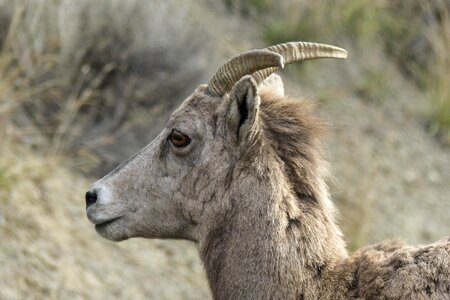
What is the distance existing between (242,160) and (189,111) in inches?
17.6

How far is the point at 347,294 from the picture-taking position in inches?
184

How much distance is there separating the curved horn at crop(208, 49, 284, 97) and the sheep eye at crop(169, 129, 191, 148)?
0.28 metres

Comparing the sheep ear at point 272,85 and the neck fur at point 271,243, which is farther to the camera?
the sheep ear at point 272,85

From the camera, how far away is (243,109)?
497 centimetres

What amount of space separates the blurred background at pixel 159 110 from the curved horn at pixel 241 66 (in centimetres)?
305

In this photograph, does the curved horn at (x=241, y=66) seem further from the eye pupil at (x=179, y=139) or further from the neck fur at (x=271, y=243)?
the neck fur at (x=271, y=243)

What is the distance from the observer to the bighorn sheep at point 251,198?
4770 mm

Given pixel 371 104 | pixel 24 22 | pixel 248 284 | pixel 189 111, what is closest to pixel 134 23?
pixel 24 22

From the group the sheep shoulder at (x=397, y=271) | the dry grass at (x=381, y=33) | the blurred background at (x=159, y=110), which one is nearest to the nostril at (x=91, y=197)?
the sheep shoulder at (x=397, y=271)

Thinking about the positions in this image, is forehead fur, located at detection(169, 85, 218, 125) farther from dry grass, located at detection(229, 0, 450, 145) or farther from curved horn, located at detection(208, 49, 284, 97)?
dry grass, located at detection(229, 0, 450, 145)

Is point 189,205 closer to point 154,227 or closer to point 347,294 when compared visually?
point 154,227

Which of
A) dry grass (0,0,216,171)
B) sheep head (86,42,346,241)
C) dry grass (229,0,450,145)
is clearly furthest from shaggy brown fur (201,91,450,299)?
dry grass (229,0,450,145)

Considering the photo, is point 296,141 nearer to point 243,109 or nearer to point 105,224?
point 243,109

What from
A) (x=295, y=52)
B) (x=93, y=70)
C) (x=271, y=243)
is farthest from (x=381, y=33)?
(x=271, y=243)
